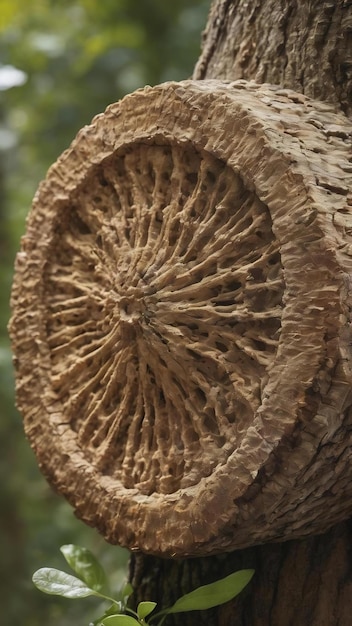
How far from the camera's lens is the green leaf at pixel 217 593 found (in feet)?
2.64

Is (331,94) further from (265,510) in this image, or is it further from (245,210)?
(265,510)

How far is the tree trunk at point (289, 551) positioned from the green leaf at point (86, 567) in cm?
6

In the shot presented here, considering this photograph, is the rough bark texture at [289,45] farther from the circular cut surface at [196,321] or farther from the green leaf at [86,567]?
the green leaf at [86,567]

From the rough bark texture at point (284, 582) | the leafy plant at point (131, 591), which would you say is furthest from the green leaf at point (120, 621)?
the rough bark texture at point (284, 582)

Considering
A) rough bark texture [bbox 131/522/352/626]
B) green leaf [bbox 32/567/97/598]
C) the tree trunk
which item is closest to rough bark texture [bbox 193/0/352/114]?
the tree trunk

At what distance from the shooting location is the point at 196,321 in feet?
2.49

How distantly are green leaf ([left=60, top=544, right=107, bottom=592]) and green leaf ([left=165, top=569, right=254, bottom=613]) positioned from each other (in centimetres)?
15

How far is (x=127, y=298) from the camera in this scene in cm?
82

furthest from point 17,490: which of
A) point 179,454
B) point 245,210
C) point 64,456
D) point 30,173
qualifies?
point 245,210

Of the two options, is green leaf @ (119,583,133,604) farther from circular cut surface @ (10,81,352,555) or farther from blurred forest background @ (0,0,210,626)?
blurred forest background @ (0,0,210,626)

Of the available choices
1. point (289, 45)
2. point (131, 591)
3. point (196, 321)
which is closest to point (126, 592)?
point (131, 591)

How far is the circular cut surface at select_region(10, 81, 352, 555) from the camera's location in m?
0.70

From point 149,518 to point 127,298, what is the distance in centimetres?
22

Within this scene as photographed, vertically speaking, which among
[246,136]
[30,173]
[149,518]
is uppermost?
[30,173]
